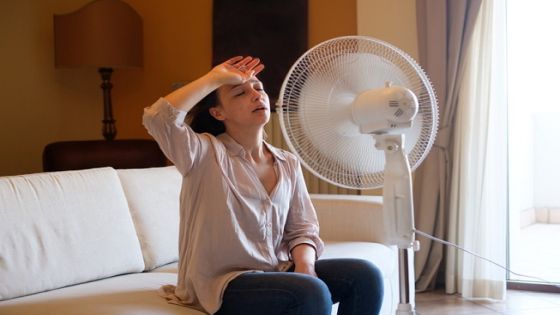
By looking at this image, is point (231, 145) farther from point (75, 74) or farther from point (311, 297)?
point (75, 74)

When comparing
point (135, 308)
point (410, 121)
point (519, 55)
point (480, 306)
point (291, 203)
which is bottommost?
point (480, 306)

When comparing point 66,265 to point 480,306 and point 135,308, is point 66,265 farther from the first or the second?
point 480,306

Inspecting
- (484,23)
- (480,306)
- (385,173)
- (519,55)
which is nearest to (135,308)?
(385,173)

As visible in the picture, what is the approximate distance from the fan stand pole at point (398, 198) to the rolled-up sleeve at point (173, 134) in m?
0.45

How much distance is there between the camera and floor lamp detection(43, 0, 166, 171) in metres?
3.51

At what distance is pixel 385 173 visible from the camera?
1773 mm

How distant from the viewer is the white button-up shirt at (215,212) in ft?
5.42

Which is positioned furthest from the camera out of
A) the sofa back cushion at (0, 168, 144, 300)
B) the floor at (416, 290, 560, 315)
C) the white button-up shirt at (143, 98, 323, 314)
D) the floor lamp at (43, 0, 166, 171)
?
the floor lamp at (43, 0, 166, 171)

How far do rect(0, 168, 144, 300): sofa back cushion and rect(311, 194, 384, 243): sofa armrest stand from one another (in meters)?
0.77

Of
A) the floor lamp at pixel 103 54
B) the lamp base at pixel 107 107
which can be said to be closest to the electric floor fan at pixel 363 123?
the floor lamp at pixel 103 54

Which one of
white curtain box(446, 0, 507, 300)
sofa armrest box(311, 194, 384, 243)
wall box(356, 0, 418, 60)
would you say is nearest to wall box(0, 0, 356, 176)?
wall box(356, 0, 418, 60)

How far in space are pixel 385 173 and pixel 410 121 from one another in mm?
146

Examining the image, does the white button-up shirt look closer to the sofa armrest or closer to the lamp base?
the sofa armrest

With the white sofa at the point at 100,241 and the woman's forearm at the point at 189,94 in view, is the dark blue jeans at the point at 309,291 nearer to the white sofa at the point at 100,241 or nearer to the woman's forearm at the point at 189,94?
the white sofa at the point at 100,241
